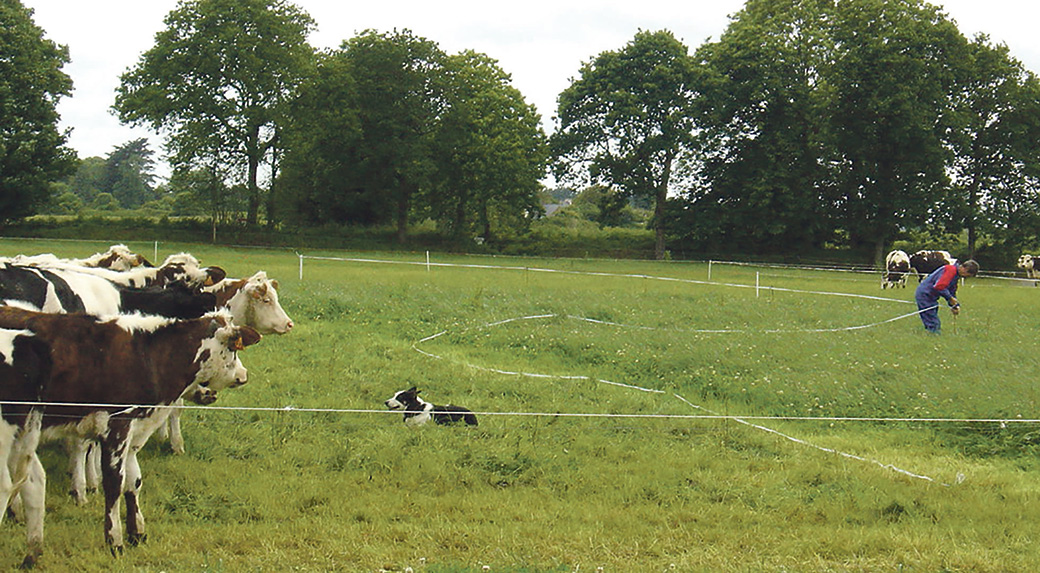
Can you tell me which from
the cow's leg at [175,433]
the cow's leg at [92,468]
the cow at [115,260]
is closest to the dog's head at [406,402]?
the cow's leg at [175,433]

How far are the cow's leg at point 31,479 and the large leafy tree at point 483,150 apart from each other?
49.3 metres

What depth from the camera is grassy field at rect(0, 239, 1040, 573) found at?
6879mm

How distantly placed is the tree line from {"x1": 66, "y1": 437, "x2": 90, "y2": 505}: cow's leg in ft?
151

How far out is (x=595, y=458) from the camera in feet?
31.1

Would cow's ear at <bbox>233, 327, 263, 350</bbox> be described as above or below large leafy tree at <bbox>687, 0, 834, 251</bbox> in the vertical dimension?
below

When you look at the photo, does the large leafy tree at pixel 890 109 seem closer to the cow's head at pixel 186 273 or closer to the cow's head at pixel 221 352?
the cow's head at pixel 186 273

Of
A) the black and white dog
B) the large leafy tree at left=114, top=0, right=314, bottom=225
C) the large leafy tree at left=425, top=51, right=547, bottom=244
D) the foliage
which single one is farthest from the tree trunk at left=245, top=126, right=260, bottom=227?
the black and white dog

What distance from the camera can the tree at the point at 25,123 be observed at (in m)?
46.4

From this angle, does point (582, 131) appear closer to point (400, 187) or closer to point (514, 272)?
point (400, 187)

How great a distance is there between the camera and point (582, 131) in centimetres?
5703

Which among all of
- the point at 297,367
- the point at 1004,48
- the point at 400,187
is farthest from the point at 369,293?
the point at 1004,48

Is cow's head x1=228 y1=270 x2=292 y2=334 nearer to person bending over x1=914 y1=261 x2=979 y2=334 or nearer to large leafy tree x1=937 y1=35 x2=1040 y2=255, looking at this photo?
person bending over x1=914 y1=261 x2=979 y2=334

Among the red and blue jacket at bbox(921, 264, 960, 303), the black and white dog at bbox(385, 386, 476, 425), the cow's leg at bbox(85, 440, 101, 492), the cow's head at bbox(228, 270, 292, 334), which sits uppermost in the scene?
the red and blue jacket at bbox(921, 264, 960, 303)

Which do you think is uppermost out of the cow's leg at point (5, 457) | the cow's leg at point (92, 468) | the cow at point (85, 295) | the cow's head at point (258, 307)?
the cow at point (85, 295)
